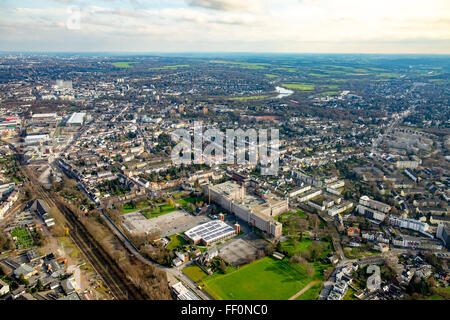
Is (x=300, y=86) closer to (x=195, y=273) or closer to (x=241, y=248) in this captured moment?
(x=241, y=248)

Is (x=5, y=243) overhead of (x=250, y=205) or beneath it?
beneath

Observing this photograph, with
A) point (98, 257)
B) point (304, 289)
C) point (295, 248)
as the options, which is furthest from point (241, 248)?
point (98, 257)

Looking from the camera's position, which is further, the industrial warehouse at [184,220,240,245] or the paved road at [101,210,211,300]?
the industrial warehouse at [184,220,240,245]

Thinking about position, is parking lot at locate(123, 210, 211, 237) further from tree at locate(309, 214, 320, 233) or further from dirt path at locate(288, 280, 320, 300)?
dirt path at locate(288, 280, 320, 300)

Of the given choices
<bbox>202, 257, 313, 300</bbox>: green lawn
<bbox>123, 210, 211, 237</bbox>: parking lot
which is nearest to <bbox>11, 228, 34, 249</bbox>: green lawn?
<bbox>123, 210, 211, 237</bbox>: parking lot

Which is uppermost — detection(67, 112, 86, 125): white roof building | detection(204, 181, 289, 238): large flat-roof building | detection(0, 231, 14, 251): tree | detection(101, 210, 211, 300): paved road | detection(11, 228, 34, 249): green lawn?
detection(67, 112, 86, 125): white roof building

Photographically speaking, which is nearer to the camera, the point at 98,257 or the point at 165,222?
the point at 98,257
